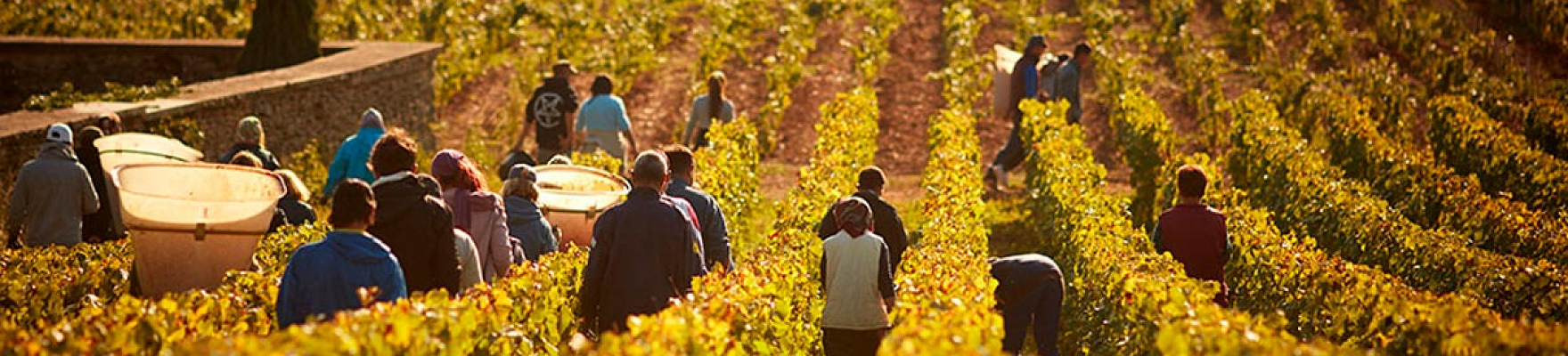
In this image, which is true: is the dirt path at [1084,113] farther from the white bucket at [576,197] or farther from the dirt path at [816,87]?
the white bucket at [576,197]

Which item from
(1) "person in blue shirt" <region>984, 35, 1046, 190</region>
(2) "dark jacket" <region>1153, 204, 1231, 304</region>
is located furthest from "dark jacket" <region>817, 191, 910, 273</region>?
(1) "person in blue shirt" <region>984, 35, 1046, 190</region>

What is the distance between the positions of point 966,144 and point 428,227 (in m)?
8.79

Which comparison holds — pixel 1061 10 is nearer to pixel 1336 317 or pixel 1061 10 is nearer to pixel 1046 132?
pixel 1046 132

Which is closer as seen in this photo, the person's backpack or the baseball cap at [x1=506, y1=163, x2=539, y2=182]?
the baseball cap at [x1=506, y1=163, x2=539, y2=182]

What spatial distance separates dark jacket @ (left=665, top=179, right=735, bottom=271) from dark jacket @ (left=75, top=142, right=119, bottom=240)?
4099 mm

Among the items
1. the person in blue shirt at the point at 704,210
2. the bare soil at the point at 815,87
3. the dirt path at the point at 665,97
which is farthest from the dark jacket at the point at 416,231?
the bare soil at the point at 815,87

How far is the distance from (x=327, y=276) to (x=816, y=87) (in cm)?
1707

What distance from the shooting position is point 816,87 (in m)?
23.6

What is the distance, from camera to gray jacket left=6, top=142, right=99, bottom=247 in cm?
1076

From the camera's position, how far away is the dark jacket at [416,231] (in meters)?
7.73

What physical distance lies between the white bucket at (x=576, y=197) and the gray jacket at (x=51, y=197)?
9.27 feet

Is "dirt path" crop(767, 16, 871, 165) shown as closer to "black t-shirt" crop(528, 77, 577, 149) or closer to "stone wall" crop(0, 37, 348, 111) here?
"black t-shirt" crop(528, 77, 577, 149)

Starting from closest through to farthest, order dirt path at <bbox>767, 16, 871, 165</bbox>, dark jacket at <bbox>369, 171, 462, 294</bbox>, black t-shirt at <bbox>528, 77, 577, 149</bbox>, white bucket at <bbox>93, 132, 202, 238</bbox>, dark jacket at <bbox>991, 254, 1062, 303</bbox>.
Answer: dark jacket at <bbox>369, 171, 462, 294</bbox>
dark jacket at <bbox>991, 254, 1062, 303</bbox>
white bucket at <bbox>93, 132, 202, 238</bbox>
black t-shirt at <bbox>528, 77, 577, 149</bbox>
dirt path at <bbox>767, 16, 871, 165</bbox>

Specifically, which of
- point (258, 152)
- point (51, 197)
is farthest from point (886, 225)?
point (51, 197)
